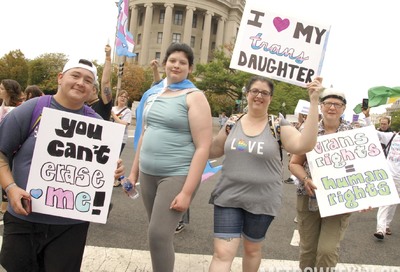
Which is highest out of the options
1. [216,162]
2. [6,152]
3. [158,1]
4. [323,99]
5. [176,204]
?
[158,1]

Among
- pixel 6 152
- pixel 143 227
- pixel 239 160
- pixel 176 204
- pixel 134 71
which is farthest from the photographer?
pixel 134 71

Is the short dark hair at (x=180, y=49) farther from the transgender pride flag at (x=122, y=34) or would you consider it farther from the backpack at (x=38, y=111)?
the transgender pride flag at (x=122, y=34)

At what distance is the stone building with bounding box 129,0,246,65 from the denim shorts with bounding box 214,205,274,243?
65285 mm

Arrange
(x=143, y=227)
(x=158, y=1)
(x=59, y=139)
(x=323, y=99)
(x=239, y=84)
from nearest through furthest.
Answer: (x=59, y=139) → (x=323, y=99) → (x=143, y=227) → (x=239, y=84) → (x=158, y=1)

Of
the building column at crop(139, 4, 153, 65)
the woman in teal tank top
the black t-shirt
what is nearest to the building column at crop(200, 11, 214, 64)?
the building column at crop(139, 4, 153, 65)

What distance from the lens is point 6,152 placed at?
227 cm

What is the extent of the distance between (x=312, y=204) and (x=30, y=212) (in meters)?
2.43

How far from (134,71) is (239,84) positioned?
48.0ft

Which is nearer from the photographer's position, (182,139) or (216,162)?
(182,139)

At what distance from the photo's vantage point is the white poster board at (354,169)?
3.40 metres

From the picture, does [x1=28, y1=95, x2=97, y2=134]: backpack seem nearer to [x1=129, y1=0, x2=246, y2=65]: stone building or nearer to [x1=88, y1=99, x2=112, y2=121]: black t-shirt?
[x1=88, y1=99, x2=112, y2=121]: black t-shirt

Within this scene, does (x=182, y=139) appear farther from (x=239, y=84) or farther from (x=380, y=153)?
(x=239, y=84)

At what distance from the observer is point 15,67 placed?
46562 millimetres

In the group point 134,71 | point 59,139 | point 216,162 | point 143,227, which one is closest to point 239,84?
point 134,71
